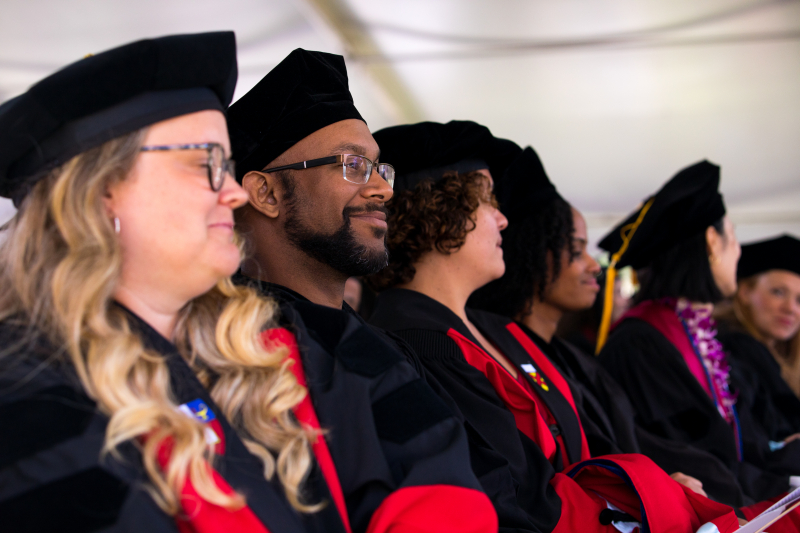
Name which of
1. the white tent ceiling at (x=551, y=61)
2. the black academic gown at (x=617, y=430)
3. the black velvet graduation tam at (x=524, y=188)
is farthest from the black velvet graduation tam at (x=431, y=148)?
the white tent ceiling at (x=551, y=61)

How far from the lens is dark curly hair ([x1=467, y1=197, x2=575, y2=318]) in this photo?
3367mm

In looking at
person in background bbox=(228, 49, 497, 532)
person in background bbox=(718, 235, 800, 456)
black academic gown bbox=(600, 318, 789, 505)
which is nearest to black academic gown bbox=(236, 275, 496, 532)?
person in background bbox=(228, 49, 497, 532)

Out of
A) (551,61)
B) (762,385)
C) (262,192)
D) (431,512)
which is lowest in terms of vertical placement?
(762,385)

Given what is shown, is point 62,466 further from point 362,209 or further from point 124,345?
point 362,209

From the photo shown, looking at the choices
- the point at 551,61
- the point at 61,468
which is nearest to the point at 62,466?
the point at 61,468

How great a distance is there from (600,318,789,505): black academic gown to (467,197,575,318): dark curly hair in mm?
607

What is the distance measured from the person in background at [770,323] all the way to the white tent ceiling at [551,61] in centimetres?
116

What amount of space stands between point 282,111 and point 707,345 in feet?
8.81

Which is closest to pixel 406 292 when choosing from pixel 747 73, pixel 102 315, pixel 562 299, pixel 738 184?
pixel 562 299

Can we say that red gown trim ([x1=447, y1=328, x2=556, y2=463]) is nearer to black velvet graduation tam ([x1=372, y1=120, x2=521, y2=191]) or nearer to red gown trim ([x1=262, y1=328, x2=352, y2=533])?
black velvet graduation tam ([x1=372, y1=120, x2=521, y2=191])

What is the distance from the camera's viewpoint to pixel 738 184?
638 centimetres

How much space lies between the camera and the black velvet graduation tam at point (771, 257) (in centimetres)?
475

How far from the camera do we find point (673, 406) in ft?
11.0

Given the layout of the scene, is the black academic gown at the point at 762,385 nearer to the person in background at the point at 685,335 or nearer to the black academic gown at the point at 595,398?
the person in background at the point at 685,335
